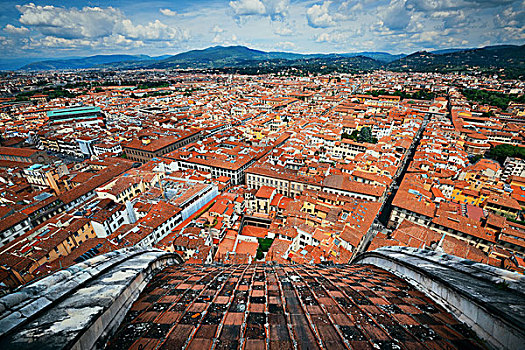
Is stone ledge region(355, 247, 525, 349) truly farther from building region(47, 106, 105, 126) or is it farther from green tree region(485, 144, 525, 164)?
building region(47, 106, 105, 126)

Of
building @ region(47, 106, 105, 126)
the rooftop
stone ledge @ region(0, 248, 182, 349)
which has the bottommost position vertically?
building @ region(47, 106, 105, 126)

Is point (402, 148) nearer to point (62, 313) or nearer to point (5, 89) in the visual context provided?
point (62, 313)

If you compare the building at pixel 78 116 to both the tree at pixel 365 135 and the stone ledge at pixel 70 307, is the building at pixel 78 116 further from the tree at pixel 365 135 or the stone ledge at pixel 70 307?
the stone ledge at pixel 70 307

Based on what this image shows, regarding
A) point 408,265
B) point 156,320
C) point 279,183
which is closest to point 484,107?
point 279,183

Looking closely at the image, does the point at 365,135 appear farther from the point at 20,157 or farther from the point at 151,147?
the point at 20,157

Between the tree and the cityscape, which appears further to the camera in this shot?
the tree

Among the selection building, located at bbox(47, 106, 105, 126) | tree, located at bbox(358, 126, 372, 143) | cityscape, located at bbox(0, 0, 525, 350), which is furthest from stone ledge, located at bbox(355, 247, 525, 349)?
building, located at bbox(47, 106, 105, 126)
